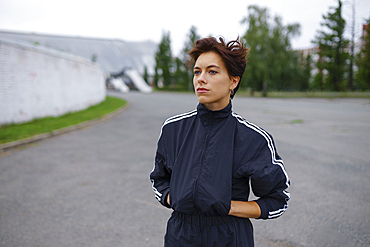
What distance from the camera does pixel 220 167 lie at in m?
1.30

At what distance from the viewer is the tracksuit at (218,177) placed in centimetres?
129

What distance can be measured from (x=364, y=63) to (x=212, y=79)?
42834mm

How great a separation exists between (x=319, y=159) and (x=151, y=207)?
4080 millimetres

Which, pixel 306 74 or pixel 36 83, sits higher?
pixel 306 74

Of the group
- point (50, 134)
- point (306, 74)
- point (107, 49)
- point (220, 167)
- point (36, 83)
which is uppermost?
point (107, 49)

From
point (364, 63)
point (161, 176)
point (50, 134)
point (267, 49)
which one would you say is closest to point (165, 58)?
point (267, 49)

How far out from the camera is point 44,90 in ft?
38.8

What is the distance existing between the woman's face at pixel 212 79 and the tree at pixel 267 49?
104ft

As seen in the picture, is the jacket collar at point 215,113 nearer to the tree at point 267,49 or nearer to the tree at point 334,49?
the tree at point 267,49

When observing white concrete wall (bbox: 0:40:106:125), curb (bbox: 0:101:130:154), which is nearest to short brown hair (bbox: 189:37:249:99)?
curb (bbox: 0:101:130:154)

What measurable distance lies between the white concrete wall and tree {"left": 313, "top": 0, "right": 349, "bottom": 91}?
114ft

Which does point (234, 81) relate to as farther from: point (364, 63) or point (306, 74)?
point (306, 74)

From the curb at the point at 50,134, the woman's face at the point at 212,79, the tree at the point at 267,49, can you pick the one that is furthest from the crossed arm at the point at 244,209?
the tree at the point at 267,49

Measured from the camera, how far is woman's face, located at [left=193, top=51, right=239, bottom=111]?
1.33 metres
